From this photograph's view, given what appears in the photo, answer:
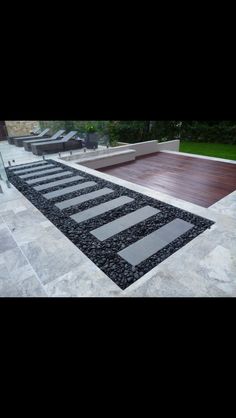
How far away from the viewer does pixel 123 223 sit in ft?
14.9

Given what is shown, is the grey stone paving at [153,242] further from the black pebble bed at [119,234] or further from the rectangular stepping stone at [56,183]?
the rectangular stepping stone at [56,183]

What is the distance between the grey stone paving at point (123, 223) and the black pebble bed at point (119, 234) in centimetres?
10

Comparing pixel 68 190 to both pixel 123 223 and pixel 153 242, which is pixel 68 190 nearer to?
pixel 123 223

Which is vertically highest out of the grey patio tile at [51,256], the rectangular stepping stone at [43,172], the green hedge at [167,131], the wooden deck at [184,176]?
the green hedge at [167,131]

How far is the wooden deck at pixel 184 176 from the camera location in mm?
6145

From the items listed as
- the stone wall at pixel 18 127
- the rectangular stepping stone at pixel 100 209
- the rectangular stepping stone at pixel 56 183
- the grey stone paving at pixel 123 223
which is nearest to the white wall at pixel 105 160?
the rectangular stepping stone at pixel 56 183

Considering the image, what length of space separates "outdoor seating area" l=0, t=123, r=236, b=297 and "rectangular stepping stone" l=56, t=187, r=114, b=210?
3cm

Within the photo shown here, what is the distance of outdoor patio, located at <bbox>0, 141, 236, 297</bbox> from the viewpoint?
3.01 metres

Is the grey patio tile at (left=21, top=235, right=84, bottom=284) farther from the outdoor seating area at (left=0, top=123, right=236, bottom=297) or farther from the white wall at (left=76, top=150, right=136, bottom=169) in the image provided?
the white wall at (left=76, top=150, right=136, bottom=169)

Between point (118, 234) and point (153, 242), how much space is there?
27.1 inches

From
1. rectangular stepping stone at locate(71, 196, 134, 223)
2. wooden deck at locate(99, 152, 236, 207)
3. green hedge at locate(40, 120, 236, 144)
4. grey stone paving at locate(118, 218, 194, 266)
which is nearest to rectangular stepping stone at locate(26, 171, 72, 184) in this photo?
wooden deck at locate(99, 152, 236, 207)
